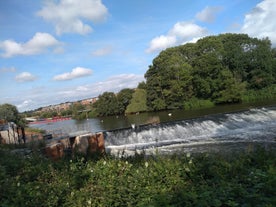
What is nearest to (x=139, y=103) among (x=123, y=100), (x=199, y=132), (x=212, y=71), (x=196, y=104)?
(x=123, y=100)

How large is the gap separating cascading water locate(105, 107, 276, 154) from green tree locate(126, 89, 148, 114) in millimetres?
34278

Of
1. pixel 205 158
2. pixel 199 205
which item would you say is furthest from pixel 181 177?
pixel 199 205

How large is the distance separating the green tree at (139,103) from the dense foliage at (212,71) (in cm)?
134

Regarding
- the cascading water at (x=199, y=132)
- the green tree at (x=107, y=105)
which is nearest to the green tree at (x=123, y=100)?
the green tree at (x=107, y=105)

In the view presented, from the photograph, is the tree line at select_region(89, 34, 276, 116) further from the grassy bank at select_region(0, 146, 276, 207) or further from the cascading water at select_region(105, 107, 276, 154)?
the grassy bank at select_region(0, 146, 276, 207)

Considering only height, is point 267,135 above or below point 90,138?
below

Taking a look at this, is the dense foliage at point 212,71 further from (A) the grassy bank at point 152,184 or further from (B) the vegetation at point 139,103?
(A) the grassy bank at point 152,184

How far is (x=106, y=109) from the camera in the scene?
223ft

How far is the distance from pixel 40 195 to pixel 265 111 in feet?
76.6

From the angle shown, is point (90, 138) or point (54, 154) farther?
point (90, 138)

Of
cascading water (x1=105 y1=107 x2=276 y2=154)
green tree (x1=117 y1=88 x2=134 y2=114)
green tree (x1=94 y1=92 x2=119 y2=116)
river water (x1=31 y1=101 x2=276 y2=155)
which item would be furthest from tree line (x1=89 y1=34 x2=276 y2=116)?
cascading water (x1=105 y1=107 x2=276 y2=154)

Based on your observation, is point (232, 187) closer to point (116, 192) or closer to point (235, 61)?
point (116, 192)

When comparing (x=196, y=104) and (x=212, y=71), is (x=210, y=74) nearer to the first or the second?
(x=212, y=71)

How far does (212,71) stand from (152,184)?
46889 mm
